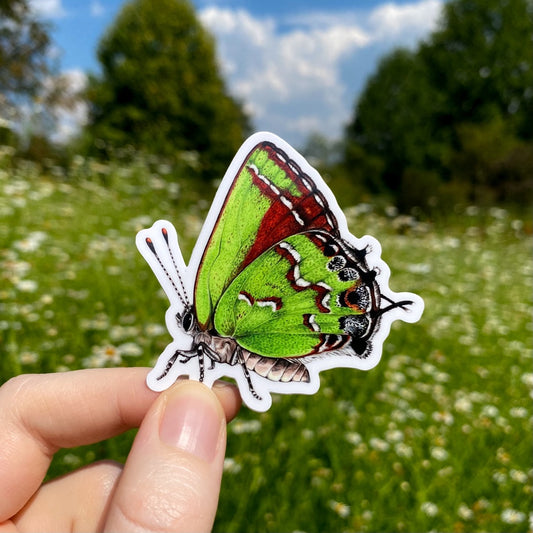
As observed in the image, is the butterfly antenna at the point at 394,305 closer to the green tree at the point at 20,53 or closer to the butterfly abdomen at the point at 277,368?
the butterfly abdomen at the point at 277,368

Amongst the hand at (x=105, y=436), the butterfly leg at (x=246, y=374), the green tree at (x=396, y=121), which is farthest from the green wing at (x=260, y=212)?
the green tree at (x=396, y=121)

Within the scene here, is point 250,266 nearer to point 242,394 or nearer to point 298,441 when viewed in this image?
point 242,394

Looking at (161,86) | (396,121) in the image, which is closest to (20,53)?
(161,86)

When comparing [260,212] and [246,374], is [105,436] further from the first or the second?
[260,212]

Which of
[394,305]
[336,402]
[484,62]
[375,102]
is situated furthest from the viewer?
[375,102]

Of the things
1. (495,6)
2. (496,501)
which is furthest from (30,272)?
(495,6)

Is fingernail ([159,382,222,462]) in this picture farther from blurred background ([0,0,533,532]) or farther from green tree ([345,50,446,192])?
green tree ([345,50,446,192])

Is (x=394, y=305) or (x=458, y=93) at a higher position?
(x=458, y=93)
